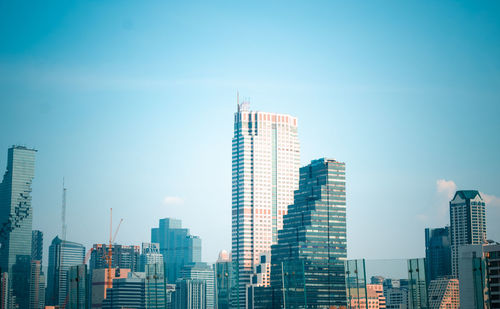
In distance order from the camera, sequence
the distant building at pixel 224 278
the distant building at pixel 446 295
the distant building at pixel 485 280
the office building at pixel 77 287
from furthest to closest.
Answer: the distant building at pixel 446 295 → the distant building at pixel 224 278 → the office building at pixel 77 287 → the distant building at pixel 485 280

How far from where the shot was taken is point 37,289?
58125 millimetres

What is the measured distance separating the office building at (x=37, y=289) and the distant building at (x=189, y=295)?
97.0 m

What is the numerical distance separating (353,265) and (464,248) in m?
44.5

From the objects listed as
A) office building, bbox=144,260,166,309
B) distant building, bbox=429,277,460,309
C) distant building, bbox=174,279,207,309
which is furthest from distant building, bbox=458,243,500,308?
distant building, bbox=174,279,207,309

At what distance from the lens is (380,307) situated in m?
71.9

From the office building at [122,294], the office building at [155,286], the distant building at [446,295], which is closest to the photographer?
the office building at [155,286]

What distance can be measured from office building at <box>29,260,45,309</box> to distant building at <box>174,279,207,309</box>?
9699 centimetres

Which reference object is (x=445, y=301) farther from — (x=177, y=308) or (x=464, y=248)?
(x=177, y=308)

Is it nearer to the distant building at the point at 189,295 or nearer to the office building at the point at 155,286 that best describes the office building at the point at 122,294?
the distant building at the point at 189,295

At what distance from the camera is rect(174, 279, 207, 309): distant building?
167150 millimetres

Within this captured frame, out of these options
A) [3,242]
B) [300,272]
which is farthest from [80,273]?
[3,242]

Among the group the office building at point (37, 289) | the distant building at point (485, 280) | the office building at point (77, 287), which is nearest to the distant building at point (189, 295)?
the office building at point (37, 289)

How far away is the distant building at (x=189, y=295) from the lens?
167 m

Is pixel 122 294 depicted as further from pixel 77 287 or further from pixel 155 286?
pixel 77 287
